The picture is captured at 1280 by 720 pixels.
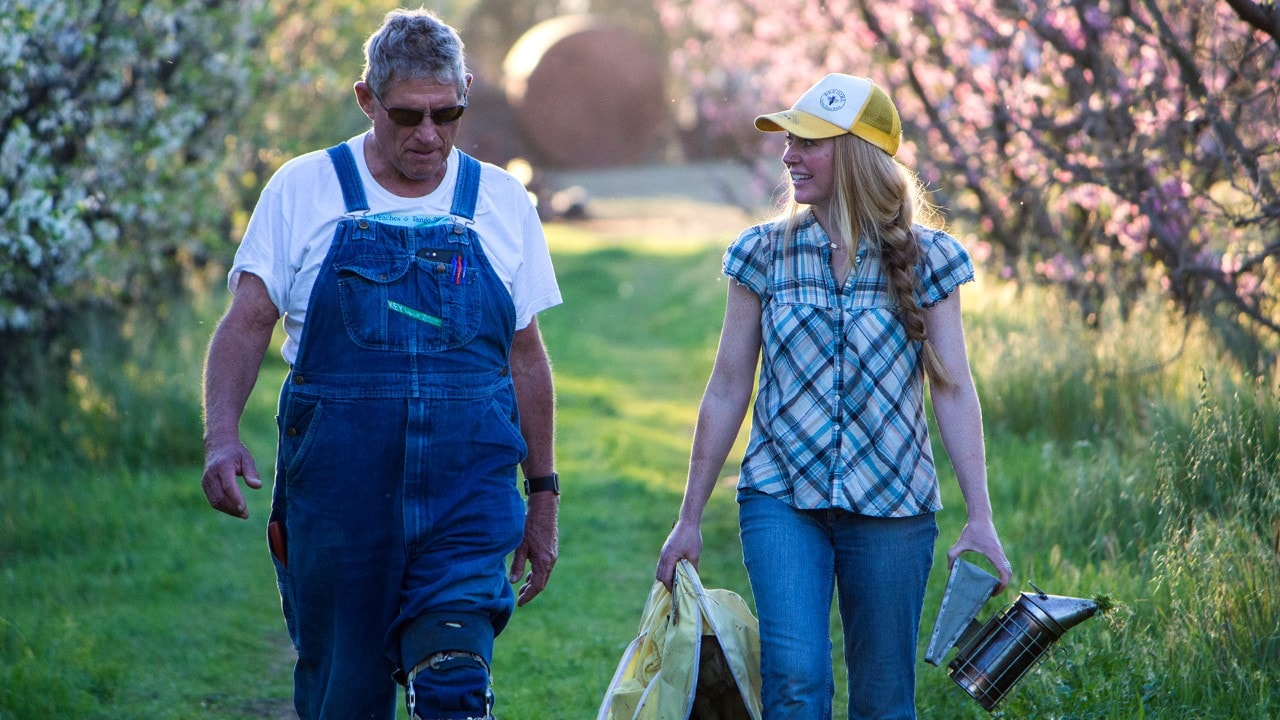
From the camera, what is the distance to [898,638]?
11.9ft

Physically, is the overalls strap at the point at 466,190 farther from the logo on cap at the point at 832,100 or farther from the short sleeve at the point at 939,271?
the short sleeve at the point at 939,271

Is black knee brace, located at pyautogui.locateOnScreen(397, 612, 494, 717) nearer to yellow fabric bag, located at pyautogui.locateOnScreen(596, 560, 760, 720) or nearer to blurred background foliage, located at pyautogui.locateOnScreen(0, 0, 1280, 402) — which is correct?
yellow fabric bag, located at pyautogui.locateOnScreen(596, 560, 760, 720)

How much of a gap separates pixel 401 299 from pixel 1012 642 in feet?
5.64

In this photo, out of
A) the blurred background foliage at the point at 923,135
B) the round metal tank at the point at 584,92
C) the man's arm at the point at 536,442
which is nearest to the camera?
the man's arm at the point at 536,442

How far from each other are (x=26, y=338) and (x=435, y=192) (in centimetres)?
654

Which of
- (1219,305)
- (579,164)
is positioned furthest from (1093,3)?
(579,164)

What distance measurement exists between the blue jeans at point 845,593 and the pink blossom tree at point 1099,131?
2684 millimetres

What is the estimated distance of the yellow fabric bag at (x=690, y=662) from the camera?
3.63m

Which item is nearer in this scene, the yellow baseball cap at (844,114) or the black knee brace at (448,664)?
the black knee brace at (448,664)

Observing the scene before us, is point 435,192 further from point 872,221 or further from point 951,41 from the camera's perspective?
point 951,41

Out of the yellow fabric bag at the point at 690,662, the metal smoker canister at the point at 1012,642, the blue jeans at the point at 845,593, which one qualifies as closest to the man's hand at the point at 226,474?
the yellow fabric bag at the point at 690,662

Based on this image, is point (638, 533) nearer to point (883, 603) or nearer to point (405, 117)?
point (883, 603)

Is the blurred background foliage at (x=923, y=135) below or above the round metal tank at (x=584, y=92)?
below

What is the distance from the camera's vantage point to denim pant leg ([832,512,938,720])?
11.9 feet
